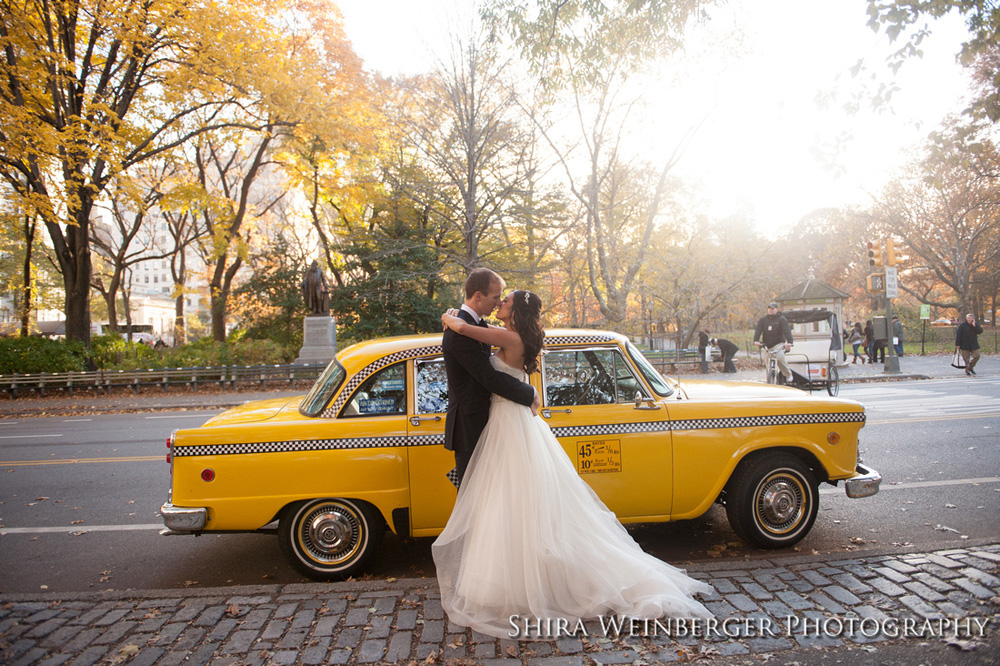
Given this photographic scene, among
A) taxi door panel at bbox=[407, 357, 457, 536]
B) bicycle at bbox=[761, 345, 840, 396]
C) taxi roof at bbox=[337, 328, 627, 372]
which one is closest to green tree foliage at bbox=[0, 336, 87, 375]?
taxi roof at bbox=[337, 328, 627, 372]

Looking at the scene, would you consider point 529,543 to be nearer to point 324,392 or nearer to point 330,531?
point 330,531

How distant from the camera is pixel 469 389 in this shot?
384 centimetres

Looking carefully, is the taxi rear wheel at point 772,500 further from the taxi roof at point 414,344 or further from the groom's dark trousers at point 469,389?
the groom's dark trousers at point 469,389

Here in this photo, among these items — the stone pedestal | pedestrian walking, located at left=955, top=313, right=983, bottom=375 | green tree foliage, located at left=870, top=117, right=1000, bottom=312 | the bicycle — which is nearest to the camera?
the bicycle

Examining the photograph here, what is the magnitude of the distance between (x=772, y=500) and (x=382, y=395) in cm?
307

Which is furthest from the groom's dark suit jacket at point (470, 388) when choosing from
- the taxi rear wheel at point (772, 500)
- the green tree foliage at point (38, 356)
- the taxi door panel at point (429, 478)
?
the green tree foliage at point (38, 356)

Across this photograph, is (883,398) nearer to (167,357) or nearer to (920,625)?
(920,625)

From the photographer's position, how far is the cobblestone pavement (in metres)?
3.24

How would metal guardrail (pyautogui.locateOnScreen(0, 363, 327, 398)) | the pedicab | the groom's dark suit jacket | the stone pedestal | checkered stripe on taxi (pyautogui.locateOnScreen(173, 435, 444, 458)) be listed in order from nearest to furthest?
the groom's dark suit jacket, checkered stripe on taxi (pyautogui.locateOnScreen(173, 435, 444, 458)), the pedicab, metal guardrail (pyautogui.locateOnScreen(0, 363, 327, 398)), the stone pedestal

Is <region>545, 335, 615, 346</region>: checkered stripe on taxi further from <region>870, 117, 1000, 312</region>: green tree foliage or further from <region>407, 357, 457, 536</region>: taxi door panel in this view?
<region>870, 117, 1000, 312</region>: green tree foliage

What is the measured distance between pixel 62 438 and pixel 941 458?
1421cm

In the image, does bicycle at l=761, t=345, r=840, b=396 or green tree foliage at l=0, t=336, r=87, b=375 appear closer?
bicycle at l=761, t=345, r=840, b=396

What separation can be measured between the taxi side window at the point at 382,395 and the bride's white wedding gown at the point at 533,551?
91 cm

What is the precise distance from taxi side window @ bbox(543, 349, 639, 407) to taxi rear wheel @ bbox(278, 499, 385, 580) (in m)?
1.58
